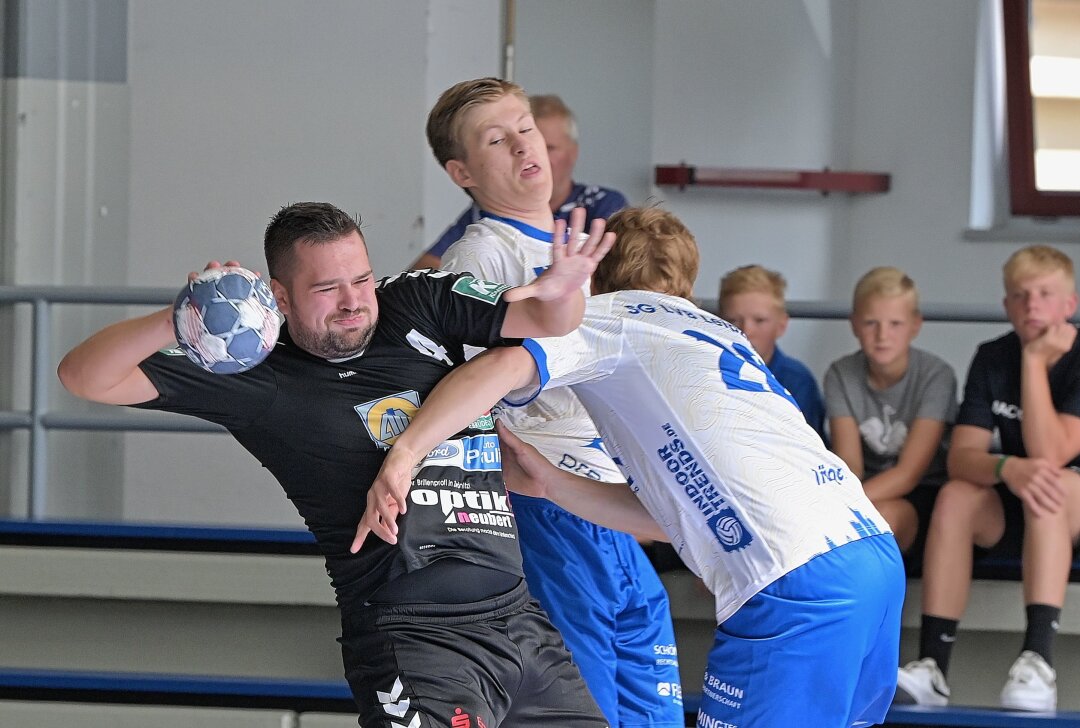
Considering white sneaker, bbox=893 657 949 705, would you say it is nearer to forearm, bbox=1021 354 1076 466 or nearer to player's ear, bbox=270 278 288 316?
forearm, bbox=1021 354 1076 466

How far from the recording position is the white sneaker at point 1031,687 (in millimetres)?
3381

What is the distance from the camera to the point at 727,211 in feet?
22.3

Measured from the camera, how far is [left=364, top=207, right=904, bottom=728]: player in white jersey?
6.53ft

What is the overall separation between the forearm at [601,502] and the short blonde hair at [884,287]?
65.4 inches

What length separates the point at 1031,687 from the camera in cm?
338

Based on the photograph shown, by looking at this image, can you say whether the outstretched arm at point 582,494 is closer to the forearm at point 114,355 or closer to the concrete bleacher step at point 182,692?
the forearm at point 114,355

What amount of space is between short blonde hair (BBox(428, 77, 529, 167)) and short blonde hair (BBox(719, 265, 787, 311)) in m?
1.39

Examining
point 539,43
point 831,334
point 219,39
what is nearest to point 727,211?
point 831,334

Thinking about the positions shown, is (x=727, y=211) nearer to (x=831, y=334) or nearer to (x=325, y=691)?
(x=831, y=334)

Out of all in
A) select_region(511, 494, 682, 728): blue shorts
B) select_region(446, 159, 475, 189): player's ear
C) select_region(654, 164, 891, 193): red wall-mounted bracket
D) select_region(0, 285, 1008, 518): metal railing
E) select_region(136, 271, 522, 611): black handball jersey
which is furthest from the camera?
select_region(654, 164, 891, 193): red wall-mounted bracket

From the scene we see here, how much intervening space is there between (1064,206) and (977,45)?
34.4 inches

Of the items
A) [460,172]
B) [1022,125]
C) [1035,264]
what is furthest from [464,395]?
[1022,125]

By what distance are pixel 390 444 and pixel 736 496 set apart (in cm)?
56

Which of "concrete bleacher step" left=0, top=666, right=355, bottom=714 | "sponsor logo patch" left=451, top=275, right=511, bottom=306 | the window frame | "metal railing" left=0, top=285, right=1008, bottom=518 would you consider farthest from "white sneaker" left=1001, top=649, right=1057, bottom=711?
the window frame
